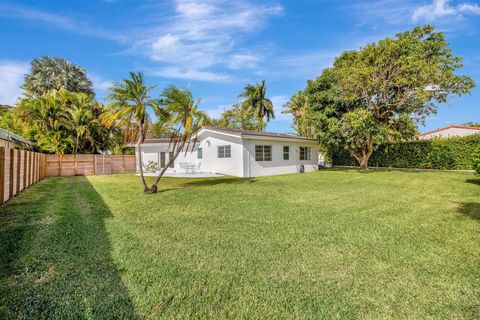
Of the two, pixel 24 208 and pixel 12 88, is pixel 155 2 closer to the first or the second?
pixel 24 208

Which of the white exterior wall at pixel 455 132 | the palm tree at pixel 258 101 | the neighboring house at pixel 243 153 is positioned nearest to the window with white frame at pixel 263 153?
the neighboring house at pixel 243 153

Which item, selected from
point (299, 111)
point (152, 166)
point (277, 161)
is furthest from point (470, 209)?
point (299, 111)

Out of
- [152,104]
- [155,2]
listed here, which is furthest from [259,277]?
[155,2]

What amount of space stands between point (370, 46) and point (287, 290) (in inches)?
749

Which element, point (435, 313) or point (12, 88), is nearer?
point (435, 313)

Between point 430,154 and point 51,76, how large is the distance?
36144 mm

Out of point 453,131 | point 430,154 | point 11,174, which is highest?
point 453,131

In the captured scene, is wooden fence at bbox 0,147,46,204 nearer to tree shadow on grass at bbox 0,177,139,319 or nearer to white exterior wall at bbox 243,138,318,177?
tree shadow on grass at bbox 0,177,139,319

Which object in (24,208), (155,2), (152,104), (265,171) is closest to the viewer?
(24,208)

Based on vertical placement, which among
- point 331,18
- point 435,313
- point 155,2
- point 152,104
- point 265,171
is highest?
point 331,18

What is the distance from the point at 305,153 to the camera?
19953 mm

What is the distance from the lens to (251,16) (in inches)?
435

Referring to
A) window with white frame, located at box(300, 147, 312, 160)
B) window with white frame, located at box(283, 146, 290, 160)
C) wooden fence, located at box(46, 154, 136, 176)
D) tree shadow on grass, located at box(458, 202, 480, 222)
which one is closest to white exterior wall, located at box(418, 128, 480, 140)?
window with white frame, located at box(300, 147, 312, 160)

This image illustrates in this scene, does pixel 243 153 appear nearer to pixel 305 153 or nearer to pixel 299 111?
pixel 305 153
